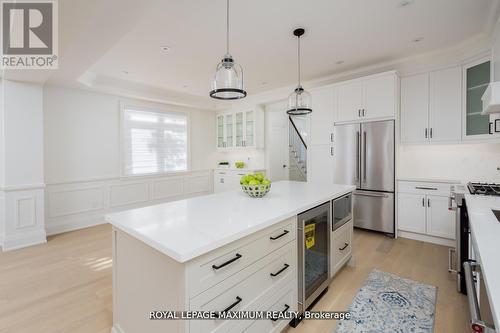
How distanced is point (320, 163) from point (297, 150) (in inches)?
104

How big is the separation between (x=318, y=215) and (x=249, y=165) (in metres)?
4.21

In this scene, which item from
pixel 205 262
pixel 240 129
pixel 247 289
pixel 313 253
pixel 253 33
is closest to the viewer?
pixel 205 262

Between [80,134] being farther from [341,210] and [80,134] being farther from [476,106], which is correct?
[476,106]

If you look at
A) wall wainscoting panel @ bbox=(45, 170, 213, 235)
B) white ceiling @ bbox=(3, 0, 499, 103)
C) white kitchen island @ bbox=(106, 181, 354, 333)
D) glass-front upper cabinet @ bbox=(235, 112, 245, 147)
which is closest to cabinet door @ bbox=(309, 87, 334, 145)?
white ceiling @ bbox=(3, 0, 499, 103)

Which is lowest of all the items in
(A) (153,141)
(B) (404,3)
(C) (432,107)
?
(A) (153,141)

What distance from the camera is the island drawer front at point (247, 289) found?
1.10 metres

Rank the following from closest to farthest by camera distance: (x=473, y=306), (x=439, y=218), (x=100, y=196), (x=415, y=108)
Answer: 1. (x=473, y=306)
2. (x=439, y=218)
3. (x=415, y=108)
4. (x=100, y=196)

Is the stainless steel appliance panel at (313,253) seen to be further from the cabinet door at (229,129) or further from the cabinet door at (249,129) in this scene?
the cabinet door at (229,129)

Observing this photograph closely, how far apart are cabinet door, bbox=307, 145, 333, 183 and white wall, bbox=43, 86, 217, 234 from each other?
343 cm

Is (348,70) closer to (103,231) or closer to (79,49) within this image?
(79,49)

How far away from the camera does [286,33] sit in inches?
108

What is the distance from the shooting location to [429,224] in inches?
130

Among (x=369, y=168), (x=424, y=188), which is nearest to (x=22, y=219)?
(x=369, y=168)

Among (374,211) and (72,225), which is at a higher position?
(374,211)
